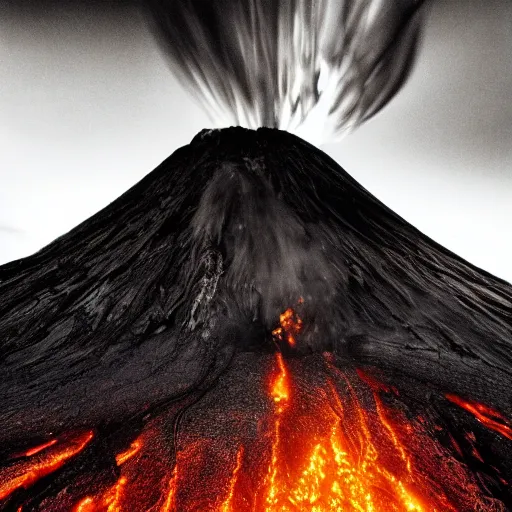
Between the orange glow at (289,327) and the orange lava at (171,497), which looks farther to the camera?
the orange glow at (289,327)

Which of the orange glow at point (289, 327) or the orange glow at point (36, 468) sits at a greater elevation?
the orange glow at point (289, 327)

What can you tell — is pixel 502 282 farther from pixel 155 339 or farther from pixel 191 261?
pixel 155 339

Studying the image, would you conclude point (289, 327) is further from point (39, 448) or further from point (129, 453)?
point (39, 448)

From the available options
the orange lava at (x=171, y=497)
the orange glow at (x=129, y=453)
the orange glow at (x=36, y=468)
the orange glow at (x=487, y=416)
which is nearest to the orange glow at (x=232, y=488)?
the orange lava at (x=171, y=497)

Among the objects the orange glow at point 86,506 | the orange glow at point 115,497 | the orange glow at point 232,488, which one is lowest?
the orange glow at point 86,506

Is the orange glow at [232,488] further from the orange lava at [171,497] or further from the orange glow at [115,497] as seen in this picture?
the orange glow at [115,497]

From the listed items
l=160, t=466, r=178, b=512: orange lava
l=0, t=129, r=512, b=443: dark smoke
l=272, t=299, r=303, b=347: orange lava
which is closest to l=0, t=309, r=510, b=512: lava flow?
l=160, t=466, r=178, b=512: orange lava
